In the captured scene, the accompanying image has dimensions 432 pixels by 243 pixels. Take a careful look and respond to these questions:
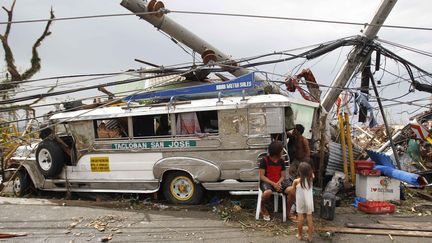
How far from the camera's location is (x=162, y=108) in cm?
754

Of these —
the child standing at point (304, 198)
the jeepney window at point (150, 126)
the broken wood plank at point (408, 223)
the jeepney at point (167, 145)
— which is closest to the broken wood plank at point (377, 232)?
the broken wood plank at point (408, 223)

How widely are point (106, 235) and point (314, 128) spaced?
5102mm

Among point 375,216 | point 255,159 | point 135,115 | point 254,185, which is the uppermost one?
point 135,115

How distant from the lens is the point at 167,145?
752 cm

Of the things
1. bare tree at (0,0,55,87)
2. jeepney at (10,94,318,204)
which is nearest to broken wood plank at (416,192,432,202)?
jeepney at (10,94,318,204)

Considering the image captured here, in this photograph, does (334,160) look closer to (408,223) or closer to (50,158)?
(408,223)

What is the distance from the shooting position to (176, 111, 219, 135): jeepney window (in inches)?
287

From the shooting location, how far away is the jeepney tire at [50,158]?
26.9 ft

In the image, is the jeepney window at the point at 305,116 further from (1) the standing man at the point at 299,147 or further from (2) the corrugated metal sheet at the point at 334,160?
(2) the corrugated metal sheet at the point at 334,160

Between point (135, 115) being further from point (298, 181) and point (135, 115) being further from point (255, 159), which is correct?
point (298, 181)

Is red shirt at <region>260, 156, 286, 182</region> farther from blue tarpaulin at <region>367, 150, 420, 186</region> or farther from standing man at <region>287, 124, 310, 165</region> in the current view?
blue tarpaulin at <region>367, 150, 420, 186</region>

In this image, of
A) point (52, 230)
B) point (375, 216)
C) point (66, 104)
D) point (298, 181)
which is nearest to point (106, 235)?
point (52, 230)

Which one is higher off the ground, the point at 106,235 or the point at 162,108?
the point at 162,108

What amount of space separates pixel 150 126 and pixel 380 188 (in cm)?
500
